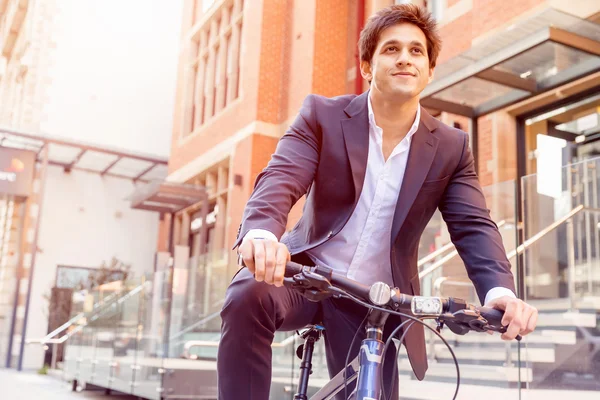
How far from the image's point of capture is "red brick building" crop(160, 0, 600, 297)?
25.5ft

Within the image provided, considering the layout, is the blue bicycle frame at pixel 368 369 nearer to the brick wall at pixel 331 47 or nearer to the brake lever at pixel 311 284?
the brake lever at pixel 311 284

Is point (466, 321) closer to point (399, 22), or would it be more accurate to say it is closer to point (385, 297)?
point (385, 297)

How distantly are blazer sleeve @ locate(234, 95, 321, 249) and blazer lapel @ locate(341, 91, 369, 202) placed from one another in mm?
90

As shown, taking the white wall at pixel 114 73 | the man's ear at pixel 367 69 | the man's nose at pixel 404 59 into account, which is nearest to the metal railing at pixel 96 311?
the white wall at pixel 114 73

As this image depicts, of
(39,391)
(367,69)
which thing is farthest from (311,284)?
(39,391)

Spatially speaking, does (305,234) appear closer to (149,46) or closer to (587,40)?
(587,40)

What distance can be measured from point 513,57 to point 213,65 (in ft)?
38.1

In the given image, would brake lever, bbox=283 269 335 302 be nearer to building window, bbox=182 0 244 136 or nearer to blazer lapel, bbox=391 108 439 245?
blazer lapel, bbox=391 108 439 245

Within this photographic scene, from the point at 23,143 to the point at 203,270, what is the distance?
Result: 1276cm

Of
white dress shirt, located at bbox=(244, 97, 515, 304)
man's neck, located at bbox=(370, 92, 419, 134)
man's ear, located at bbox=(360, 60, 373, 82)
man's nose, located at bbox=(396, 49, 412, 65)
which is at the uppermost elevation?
man's ear, located at bbox=(360, 60, 373, 82)

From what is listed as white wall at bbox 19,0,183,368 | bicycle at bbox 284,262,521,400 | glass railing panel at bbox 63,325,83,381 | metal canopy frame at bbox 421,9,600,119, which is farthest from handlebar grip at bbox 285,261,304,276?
white wall at bbox 19,0,183,368

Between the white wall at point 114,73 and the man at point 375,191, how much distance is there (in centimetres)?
1956

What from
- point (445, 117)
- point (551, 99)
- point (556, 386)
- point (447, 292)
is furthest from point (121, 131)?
point (556, 386)

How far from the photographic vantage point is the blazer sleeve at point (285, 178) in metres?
1.65
